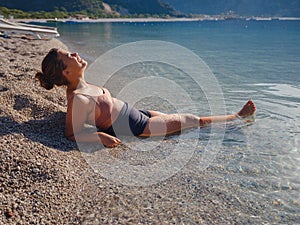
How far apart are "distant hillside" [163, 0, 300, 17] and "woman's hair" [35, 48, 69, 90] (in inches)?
5861

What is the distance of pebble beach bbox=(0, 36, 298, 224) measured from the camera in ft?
9.66

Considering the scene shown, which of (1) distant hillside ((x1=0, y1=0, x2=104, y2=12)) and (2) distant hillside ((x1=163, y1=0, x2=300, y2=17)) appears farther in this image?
(2) distant hillside ((x1=163, y1=0, x2=300, y2=17))

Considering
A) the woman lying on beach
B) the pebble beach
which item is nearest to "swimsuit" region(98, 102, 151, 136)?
the woman lying on beach

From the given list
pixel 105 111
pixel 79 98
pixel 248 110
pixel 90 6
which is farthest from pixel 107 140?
pixel 90 6

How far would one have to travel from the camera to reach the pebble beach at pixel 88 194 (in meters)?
2.94

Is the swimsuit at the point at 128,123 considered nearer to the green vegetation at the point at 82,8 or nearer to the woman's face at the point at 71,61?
the woman's face at the point at 71,61

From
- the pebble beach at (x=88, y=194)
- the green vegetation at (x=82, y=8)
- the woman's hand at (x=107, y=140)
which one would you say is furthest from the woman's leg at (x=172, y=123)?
the green vegetation at (x=82, y=8)

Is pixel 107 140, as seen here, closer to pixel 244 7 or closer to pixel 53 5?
pixel 53 5

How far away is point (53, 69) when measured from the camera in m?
4.21

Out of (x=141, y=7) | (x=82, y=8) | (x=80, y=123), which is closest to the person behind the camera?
(x=80, y=123)

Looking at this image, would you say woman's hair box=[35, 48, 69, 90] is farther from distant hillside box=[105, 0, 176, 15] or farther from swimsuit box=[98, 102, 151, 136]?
distant hillside box=[105, 0, 176, 15]

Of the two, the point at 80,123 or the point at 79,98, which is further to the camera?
the point at 80,123

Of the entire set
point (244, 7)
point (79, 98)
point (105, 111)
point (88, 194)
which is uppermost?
point (244, 7)

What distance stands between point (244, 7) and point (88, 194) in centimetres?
18145
